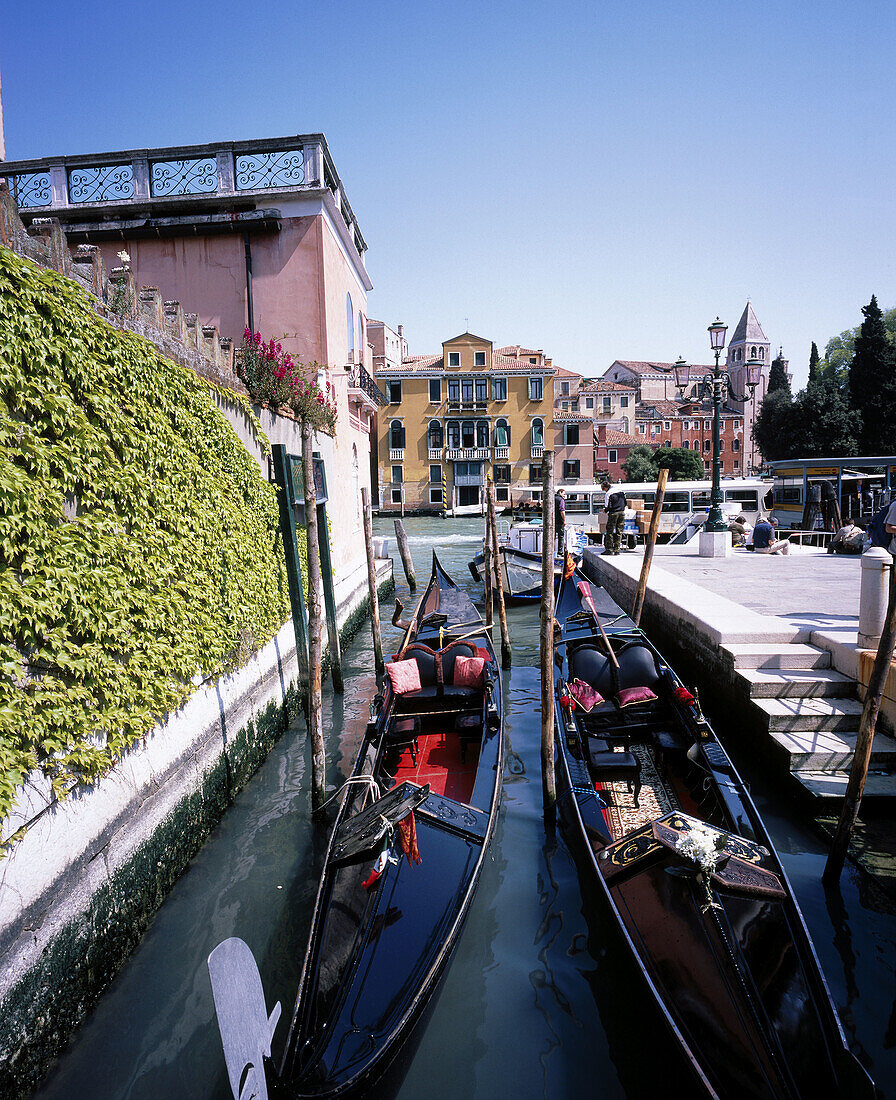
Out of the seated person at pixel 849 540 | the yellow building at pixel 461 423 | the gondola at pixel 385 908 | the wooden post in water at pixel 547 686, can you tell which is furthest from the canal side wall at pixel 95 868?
the yellow building at pixel 461 423

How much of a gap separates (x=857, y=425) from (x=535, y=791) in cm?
2971

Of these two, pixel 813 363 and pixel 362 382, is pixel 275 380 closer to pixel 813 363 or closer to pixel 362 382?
pixel 362 382

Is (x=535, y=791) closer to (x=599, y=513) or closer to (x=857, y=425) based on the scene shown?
(x=599, y=513)

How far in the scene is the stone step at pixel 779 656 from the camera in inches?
220

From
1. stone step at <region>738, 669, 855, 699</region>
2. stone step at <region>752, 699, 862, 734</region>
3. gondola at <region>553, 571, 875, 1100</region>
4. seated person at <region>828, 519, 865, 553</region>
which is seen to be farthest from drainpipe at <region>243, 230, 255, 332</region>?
seated person at <region>828, 519, 865, 553</region>

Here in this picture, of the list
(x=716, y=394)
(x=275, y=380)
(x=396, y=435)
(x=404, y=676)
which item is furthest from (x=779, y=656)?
(x=396, y=435)

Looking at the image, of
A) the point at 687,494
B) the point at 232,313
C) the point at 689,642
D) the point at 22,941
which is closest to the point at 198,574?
the point at 22,941

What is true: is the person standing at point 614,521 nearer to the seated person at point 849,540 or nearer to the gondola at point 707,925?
the seated person at point 849,540

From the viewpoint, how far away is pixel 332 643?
8.20m

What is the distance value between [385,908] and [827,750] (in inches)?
134

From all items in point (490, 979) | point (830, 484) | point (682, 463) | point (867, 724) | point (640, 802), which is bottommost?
point (490, 979)

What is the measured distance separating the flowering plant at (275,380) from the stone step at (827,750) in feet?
19.0

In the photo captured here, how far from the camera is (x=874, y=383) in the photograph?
28.9m

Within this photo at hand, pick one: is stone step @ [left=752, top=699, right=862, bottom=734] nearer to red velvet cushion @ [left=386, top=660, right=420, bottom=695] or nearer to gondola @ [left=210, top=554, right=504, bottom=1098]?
gondola @ [left=210, top=554, right=504, bottom=1098]
